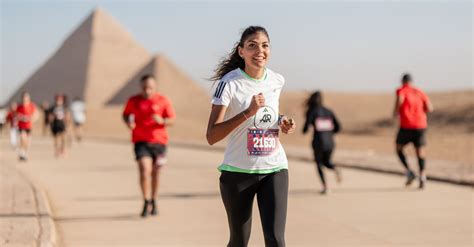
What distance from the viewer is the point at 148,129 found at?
10.0 metres

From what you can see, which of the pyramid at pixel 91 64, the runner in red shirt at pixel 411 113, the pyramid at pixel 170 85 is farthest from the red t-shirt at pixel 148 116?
the pyramid at pixel 91 64

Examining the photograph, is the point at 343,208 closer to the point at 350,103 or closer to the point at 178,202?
the point at 178,202

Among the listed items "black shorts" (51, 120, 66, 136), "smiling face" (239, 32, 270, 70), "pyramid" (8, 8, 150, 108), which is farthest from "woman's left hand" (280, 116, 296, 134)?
"pyramid" (8, 8, 150, 108)

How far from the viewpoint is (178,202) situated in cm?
1128

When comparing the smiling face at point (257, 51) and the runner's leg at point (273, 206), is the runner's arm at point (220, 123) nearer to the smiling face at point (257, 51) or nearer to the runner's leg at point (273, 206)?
the smiling face at point (257, 51)

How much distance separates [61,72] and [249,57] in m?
A: 178

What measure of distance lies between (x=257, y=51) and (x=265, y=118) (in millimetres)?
443

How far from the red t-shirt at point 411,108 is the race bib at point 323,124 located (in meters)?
1.20

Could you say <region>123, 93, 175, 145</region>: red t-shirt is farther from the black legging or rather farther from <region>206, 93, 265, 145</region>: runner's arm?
<region>206, 93, 265, 145</region>: runner's arm

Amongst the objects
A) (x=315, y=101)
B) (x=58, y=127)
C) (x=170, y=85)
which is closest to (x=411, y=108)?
(x=315, y=101)

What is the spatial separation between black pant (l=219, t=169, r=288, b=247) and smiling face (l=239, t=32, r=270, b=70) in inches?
28.7

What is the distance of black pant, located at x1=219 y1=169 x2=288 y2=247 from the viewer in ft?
17.9

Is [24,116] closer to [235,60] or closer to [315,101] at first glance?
[315,101]

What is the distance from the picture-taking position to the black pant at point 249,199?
5.46 metres
